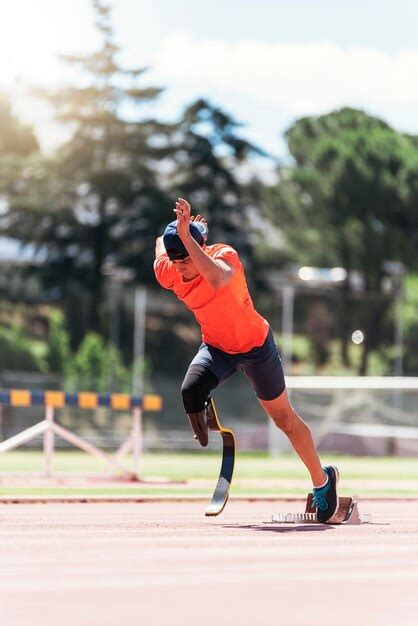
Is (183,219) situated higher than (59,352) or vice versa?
(59,352)

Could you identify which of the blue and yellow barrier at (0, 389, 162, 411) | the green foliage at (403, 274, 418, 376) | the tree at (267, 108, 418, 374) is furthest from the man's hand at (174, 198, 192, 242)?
the green foliage at (403, 274, 418, 376)

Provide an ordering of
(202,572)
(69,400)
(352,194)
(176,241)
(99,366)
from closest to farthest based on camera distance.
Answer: (202,572) < (176,241) < (69,400) < (99,366) < (352,194)

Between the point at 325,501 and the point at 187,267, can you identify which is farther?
the point at 325,501

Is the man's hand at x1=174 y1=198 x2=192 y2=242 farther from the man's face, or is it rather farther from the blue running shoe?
the blue running shoe

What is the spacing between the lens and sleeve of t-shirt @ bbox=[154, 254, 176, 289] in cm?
816

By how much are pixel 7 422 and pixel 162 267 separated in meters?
31.7

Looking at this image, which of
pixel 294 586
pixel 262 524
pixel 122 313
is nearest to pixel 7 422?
pixel 122 313

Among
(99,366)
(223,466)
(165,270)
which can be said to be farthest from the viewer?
(99,366)

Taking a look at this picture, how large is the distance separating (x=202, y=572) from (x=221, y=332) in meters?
2.65

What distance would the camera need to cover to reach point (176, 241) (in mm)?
7863

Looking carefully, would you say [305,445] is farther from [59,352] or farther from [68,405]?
[59,352]

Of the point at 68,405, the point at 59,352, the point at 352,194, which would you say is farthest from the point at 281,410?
the point at 352,194

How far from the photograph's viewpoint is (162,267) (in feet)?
27.0

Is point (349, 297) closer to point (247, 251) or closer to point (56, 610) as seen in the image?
point (247, 251)
